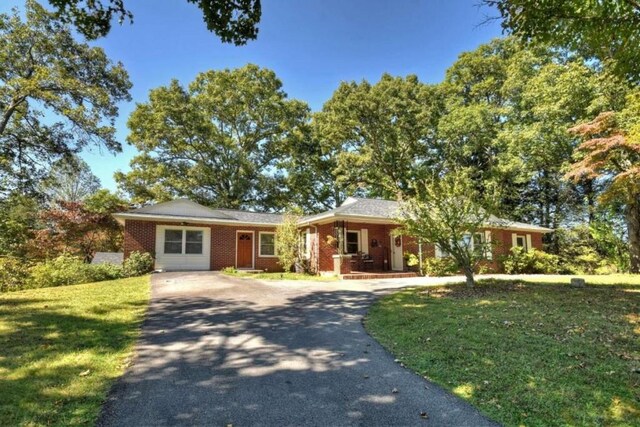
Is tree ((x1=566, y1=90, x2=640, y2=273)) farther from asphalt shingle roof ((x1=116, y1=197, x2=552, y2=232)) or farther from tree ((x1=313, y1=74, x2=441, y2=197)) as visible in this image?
tree ((x1=313, y1=74, x2=441, y2=197))

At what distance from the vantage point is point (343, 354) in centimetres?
450

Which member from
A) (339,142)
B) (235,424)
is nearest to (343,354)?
(235,424)

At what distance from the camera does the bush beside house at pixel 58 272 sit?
33.7 feet

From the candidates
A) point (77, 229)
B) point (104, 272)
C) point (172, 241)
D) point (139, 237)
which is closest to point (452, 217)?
point (104, 272)

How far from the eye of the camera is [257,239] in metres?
19.2

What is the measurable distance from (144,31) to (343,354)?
331 inches

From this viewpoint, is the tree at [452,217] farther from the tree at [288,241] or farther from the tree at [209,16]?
the tree at [288,241]

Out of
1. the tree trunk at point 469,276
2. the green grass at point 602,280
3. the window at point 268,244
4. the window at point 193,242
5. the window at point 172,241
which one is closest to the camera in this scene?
the tree trunk at point 469,276

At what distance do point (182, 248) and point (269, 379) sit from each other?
15.0m

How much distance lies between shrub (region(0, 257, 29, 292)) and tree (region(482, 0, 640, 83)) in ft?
43.2

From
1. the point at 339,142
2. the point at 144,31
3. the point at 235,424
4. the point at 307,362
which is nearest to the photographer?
the point at 235,424

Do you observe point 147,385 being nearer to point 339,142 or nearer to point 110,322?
point 110,322

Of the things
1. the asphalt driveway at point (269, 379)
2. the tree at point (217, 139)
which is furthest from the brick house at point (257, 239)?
the tree at point (217, 139)

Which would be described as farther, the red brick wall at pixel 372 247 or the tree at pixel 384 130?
the tree at pixel 384 130
